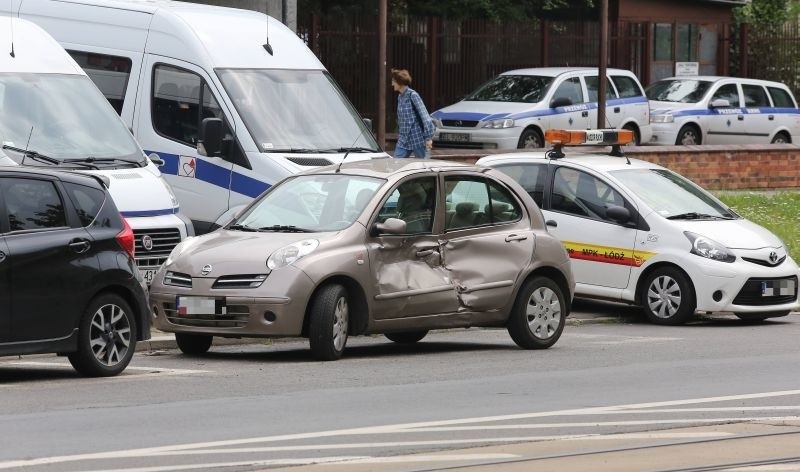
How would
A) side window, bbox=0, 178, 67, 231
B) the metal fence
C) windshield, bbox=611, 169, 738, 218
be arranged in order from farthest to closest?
the metal fence < windshield, bbox=611, 169, 738, 218 < side window, bbox=0, 178, 67, 231

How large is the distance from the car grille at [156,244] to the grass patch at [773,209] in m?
9.88

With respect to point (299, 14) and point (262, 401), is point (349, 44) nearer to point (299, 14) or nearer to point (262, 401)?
point (299, 14)

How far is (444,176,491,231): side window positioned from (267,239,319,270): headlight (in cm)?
156

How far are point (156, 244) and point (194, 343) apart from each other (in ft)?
5.58

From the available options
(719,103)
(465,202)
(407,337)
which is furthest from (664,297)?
(719,103)

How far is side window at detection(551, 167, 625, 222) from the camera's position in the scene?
59.9 ft

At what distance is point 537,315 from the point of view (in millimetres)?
14977

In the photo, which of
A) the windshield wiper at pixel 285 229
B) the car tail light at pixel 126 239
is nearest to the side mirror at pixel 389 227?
the windshield wiper at pixel 285 229

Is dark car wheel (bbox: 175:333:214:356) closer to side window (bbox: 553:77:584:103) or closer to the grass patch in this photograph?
the grass patch

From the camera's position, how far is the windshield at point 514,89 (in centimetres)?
3169

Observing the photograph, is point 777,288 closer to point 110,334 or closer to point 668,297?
point 668,297

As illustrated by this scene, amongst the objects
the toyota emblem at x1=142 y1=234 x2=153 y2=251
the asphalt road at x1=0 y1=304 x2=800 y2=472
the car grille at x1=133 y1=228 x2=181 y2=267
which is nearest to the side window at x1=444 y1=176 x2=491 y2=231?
the asphalt road at x1=0 y1=304 x2=800 y2=472

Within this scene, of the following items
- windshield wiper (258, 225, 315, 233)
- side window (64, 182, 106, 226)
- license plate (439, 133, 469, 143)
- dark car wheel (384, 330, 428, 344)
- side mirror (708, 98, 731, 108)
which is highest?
side mirror (708, 98, 731, 108)

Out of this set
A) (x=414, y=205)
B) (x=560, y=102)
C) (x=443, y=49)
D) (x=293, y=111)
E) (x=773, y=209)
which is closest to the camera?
(x=414, y=205)
